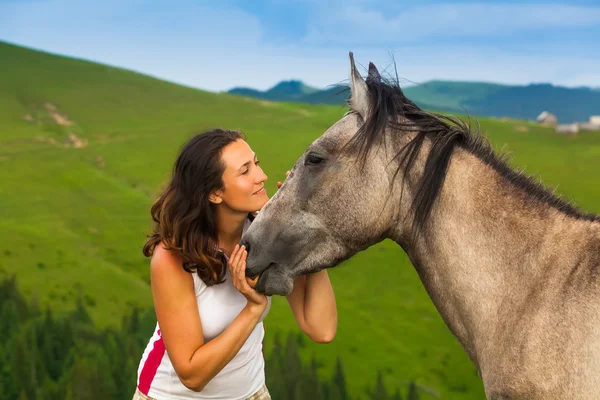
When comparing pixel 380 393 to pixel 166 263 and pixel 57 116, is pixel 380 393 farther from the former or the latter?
pixel 57 116

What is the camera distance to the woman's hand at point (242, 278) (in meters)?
3.03

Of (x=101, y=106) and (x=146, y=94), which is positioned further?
(x=146, y=94)

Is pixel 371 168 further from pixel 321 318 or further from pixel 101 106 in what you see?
pixel 101 106

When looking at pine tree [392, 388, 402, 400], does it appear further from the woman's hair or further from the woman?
the woman's hair

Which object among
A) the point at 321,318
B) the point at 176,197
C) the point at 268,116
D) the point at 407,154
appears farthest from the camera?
the point at 268,116

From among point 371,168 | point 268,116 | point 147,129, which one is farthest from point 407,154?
point 268,116

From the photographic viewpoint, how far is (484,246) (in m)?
2.93

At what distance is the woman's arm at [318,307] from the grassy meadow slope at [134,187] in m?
0.34

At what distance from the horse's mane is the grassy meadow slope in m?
0.19

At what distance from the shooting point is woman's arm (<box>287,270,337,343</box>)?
11.9 ft

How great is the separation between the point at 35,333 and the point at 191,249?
1507cm

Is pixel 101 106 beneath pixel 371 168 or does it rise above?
beneath

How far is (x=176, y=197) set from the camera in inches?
130

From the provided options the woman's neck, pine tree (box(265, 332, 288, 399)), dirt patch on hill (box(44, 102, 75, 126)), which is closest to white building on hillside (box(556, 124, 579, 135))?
dirt patch on hill (box(44, 102, 75, 126))
